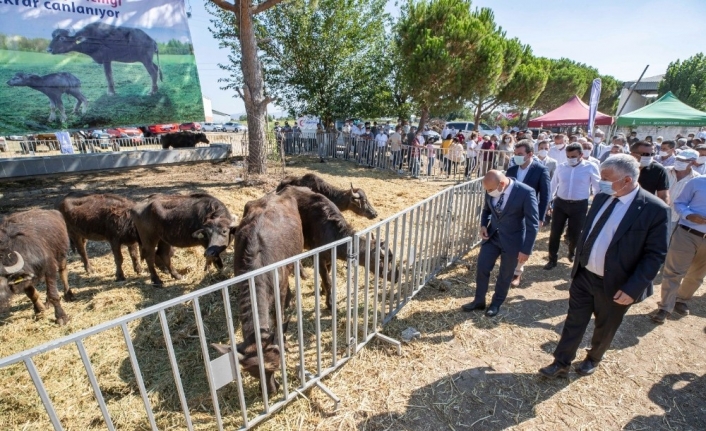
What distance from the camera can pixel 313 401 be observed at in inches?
122

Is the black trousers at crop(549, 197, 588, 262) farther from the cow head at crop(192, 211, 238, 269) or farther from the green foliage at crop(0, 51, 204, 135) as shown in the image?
the green foliage at crop(0, 51, 204, 135)

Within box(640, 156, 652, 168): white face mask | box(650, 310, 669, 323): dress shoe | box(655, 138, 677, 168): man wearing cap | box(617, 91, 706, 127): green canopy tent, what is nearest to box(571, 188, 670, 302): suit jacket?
box(650, 310, 669, 323): dress shoe

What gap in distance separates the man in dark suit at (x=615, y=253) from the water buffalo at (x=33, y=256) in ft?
19.6

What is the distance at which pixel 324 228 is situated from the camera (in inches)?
194

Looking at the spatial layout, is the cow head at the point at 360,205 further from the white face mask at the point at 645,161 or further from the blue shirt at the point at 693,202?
the blue shirt at the point at 693,202

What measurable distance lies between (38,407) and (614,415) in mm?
5191

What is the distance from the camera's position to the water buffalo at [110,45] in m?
12.0

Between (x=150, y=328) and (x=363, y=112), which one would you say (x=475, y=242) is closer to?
(x=150, y=328)

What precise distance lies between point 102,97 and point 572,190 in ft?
51.8

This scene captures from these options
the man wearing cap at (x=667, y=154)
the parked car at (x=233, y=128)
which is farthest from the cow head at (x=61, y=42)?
the parked car at (x=233, y=128)

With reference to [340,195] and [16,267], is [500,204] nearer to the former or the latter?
[340,195]

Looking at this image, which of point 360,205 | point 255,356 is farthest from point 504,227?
point 360,205

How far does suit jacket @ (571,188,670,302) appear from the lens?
8.84ft

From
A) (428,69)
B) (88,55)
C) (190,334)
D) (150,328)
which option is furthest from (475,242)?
(88,55)
